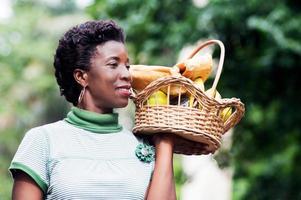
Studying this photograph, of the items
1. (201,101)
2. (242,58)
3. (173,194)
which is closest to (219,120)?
(201,101)

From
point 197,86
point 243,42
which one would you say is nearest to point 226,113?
point 197,86

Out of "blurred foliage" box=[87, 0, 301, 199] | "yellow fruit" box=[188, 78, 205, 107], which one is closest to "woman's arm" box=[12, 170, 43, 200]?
"yellow fruit" box=[188, 78, 205, 107]

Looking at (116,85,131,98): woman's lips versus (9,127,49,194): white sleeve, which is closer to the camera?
(9,127,49,194): white sleeve

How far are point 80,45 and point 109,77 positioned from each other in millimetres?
157

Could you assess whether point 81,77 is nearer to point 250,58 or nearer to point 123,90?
point 123,90

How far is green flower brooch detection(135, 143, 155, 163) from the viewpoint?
284cm

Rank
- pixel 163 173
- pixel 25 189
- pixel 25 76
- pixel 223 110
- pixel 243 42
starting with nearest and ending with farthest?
pixel 25 189 → pixel 163 173 → pixel 223 110 → pixel 243 42 → pixel 25 76

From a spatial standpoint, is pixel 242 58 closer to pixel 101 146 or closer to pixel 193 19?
pixel 193 19

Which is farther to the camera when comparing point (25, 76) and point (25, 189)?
point (25, 76)

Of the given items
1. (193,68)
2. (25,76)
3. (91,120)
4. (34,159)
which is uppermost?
(25,76)

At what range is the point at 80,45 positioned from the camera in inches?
112

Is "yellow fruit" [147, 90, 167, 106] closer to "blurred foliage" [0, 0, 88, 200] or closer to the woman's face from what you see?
the woman's face

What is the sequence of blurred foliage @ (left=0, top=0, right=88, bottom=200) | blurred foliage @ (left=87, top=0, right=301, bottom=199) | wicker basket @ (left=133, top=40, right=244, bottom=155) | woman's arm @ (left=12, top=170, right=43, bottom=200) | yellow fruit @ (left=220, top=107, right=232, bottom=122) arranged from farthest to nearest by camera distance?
blurred foliage @ (left=0, top=0, right=88, bottom=200) < blurred foliage @ (left=87, top=0, right=301, bottom=199) < yellow fruit @ (left=220, top=107, right=232, bottom=122) < wicker basket @ (left=133, top=40, right=244, bottom=155) < woman's arm @ (left=12, top=170, right=43, bottom=200)

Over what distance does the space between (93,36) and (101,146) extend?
0.38m
